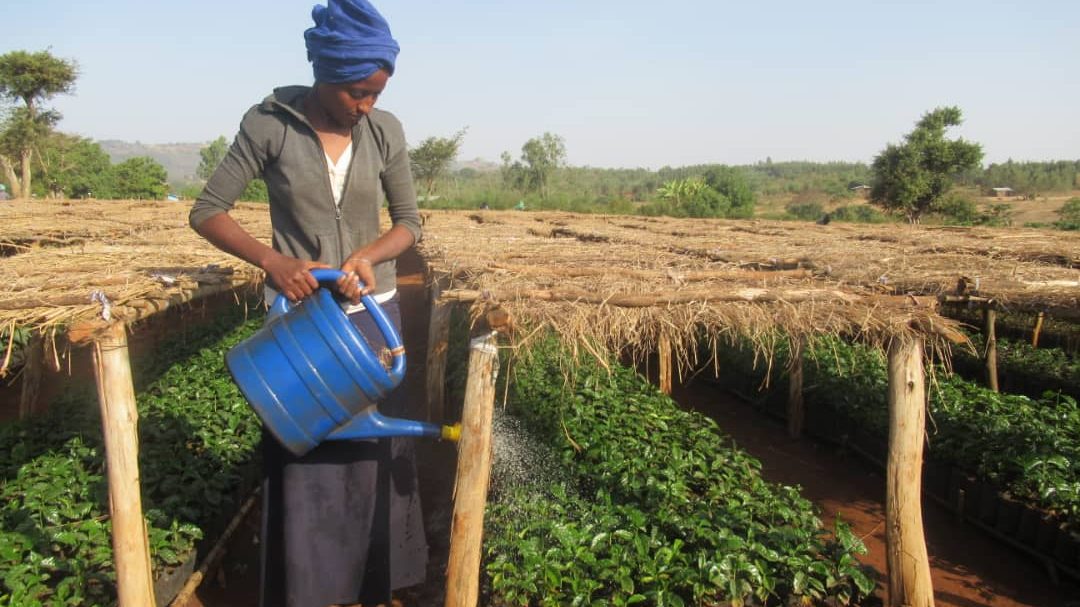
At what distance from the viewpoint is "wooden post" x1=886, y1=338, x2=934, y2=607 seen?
3.35m

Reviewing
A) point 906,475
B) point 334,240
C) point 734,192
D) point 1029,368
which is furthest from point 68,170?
point 906,475

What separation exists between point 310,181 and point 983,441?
5245mm

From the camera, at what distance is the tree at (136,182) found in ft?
82.1

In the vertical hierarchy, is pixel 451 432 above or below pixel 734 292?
below

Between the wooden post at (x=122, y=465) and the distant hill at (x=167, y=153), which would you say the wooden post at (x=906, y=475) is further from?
the distant hill at (x=167, y=153)

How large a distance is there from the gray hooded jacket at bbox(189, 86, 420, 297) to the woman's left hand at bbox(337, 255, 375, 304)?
0.24 m

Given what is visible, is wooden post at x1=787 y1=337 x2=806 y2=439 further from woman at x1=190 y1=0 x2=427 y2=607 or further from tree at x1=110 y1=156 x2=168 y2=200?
tree at x1=110 y1=156 x2=168 y2=200

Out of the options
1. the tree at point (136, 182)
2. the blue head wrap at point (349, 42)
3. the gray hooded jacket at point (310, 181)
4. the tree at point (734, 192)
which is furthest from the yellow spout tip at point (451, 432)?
the tree at point (734, 192)

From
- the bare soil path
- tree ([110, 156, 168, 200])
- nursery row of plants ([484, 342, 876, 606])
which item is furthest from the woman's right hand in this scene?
tree ([110, 156, 168, 200])

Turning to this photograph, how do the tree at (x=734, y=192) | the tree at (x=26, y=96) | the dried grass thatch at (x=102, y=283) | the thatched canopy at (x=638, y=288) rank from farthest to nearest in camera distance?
the tree at (x=734, y=192) → the tree at (x=26, y=96) → the thatched canopy at (x=638, y=288) → the dried grass thatch at (x=102, y=283)

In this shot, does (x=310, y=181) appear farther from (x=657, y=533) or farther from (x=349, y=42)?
(x=657, y=533)

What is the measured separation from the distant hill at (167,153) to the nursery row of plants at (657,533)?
539ft

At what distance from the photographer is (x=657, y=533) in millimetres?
3582

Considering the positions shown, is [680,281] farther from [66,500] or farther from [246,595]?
[66,500]
